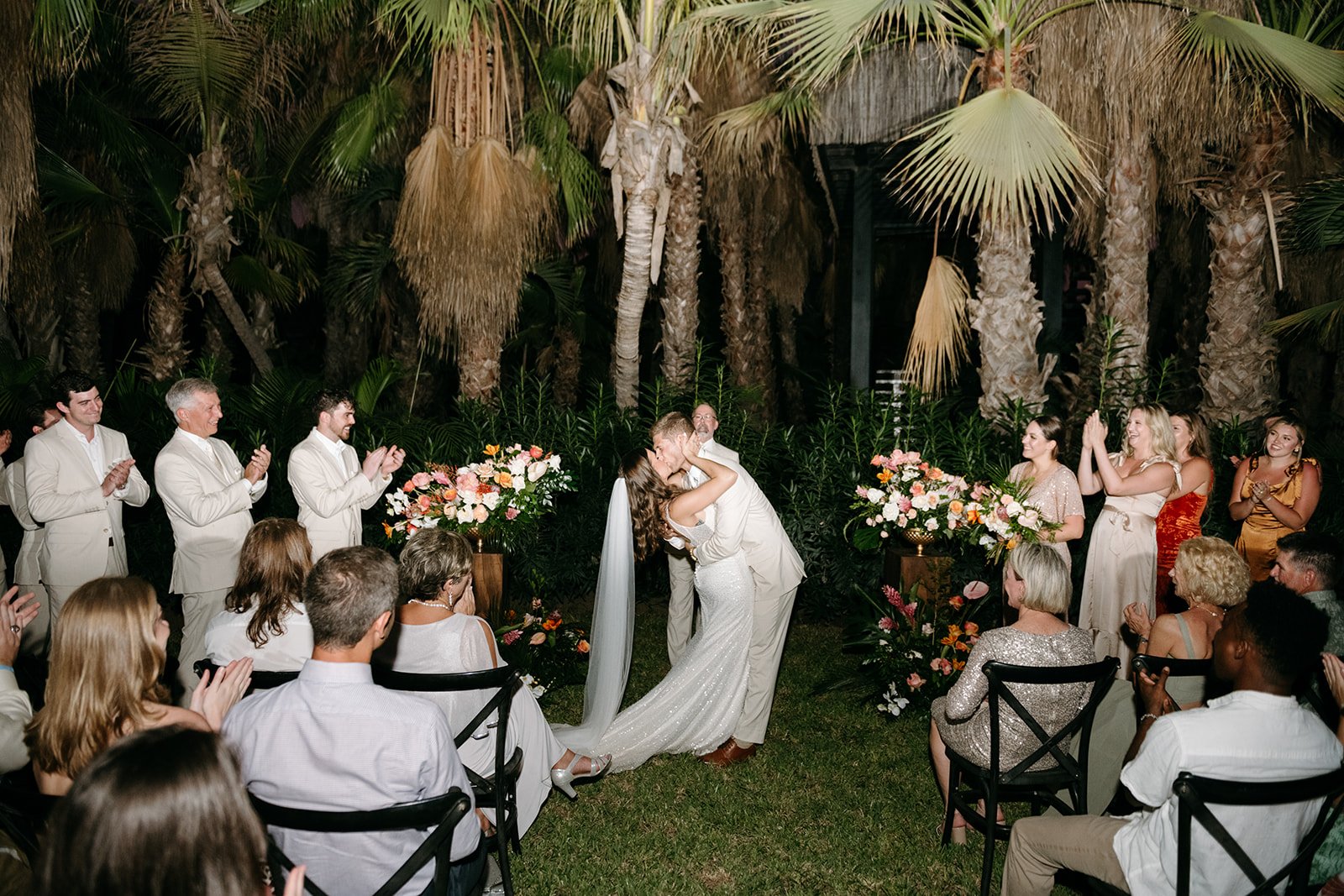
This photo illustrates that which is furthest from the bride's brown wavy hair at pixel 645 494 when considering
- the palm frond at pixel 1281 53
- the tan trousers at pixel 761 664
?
the palm frond at pixel 1281 53

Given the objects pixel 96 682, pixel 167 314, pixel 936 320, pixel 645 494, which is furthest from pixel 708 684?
pixel 167 314

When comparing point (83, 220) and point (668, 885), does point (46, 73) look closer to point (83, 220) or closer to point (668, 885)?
point (83, 220)

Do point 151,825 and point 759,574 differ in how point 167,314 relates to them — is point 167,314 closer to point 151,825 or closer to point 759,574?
point 759,574

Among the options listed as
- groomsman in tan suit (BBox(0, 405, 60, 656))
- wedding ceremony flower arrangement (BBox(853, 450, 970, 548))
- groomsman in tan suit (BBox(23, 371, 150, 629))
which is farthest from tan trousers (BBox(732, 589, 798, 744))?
groomsman in tan suit (BBox(0, 405, 60, 656))

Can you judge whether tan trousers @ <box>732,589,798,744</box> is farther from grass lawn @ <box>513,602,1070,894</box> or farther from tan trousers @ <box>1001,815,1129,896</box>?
tan trousers @ <box>1001,815,1129,896</box>

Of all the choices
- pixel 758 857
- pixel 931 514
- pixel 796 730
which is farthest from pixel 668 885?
pixel 931 514

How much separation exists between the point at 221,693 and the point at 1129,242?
782 centimetres

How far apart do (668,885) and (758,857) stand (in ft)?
1.49

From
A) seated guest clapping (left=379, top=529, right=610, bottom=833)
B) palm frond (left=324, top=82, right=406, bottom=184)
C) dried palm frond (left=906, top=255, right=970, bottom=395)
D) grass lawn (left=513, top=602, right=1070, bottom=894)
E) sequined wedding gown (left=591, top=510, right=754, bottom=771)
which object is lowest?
grass lawn (left=513, top=602, right=1070, bottom=894)

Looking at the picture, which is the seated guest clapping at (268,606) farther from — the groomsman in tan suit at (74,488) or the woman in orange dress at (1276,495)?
the woman in orange dress at (1276,495)

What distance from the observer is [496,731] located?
12.3ft

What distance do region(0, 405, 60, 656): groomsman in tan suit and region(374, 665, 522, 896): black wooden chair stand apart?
10.5 feet

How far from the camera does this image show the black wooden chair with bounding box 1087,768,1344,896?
2.55 m

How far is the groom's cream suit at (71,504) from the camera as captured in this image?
534cm
